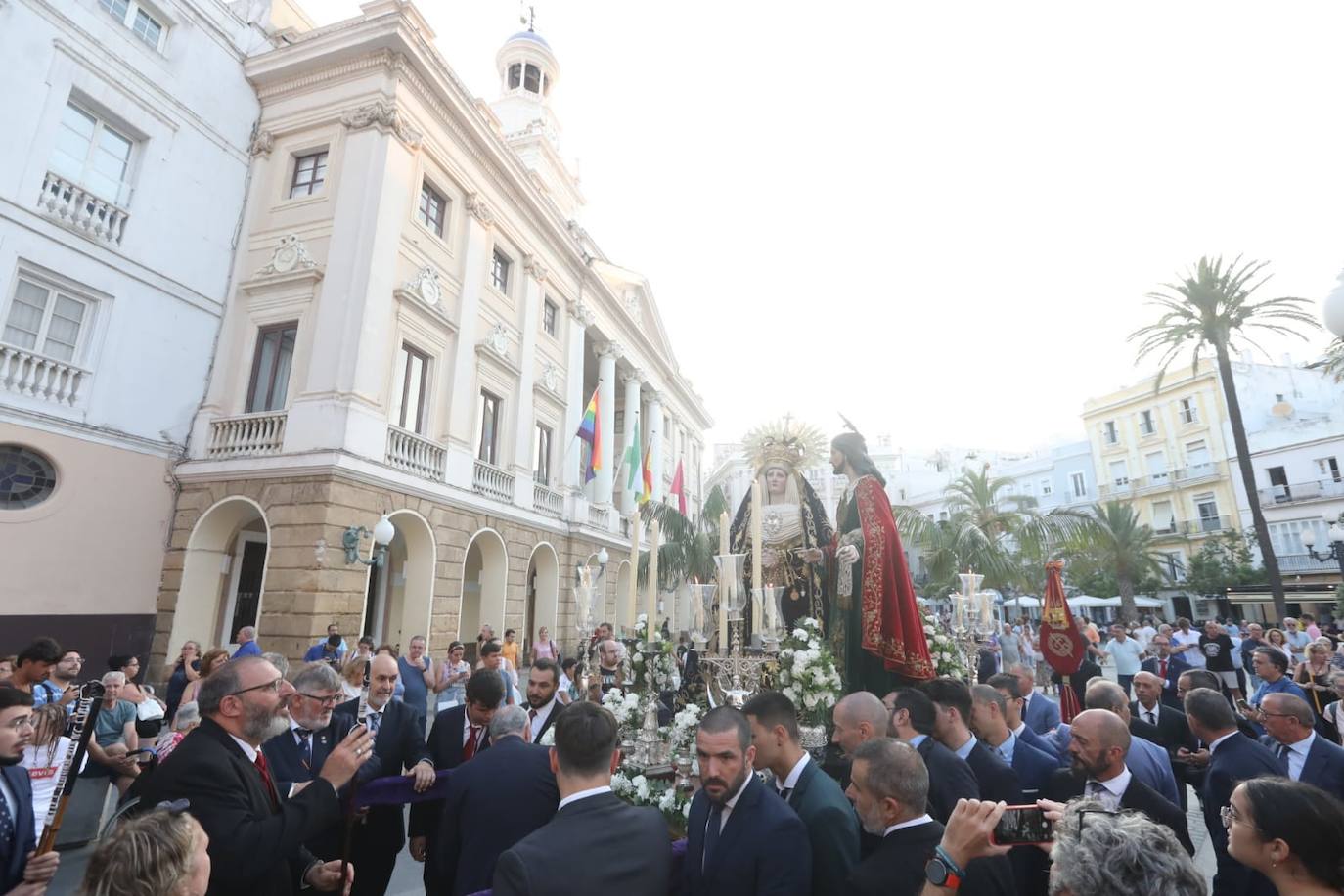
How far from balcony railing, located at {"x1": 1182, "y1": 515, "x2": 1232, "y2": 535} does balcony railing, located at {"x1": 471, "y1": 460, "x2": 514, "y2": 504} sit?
1423 inches

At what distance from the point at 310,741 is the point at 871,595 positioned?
386cm

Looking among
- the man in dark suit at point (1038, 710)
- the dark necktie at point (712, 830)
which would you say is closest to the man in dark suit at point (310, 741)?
the dark necktie at point (712, 830)

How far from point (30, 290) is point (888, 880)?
593 inches

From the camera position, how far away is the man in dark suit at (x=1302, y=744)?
3.74 metres

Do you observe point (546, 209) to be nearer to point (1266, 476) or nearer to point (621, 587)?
point (621, 587)

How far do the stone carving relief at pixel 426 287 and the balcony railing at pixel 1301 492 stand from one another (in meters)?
37.5

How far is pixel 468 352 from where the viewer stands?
16.5 m

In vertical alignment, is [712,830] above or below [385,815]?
above

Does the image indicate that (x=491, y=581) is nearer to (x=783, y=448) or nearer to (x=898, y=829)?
(x=783, y=448)

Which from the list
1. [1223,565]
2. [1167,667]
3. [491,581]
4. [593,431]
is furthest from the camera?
[1223,565]

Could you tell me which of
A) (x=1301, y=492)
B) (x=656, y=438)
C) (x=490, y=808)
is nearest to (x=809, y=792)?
(x=490, y=808)

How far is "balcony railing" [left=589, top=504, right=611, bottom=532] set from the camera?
2206 centimetres

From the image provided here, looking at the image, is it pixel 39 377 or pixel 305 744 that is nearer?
pixel 305 744

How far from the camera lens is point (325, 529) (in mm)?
11992
